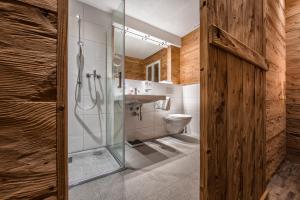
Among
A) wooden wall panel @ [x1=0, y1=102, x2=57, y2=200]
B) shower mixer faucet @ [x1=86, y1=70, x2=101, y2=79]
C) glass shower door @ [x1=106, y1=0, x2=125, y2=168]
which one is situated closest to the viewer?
wooden wall panel @ [x1=0, y1=102, x2=57, y2=200]

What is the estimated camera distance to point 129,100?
2.06m

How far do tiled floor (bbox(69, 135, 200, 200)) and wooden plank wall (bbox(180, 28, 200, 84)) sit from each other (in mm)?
1785

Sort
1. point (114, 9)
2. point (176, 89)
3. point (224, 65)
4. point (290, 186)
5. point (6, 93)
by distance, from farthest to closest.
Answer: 1. point (176, 89)
2. point (114, 9)
3. point (290, 186)
4. point (224, 65)
5. point (6, 93)

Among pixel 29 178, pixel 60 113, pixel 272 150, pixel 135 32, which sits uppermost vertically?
pixel 135 32

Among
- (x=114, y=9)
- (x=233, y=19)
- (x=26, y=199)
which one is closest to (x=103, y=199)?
(x=26, y=199)

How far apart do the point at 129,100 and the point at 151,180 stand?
1.08 m

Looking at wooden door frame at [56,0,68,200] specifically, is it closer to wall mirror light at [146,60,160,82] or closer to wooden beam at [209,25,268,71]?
wooden beam at [209,25,268,71]

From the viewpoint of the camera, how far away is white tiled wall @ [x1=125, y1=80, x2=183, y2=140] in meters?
2.59

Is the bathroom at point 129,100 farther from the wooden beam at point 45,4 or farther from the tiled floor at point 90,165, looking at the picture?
the wooden beam at point 45,4

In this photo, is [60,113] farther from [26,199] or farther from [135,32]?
[135,32]

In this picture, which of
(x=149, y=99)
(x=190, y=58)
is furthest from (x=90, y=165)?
(x=190, y=58)

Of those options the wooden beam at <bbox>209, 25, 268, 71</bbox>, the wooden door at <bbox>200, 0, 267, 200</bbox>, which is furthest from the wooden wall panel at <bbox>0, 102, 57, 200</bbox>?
the wooden beam at <bbox>209, 25, 268, 71</bbox>

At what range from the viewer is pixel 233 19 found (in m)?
0.89

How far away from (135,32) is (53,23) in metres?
2.73
